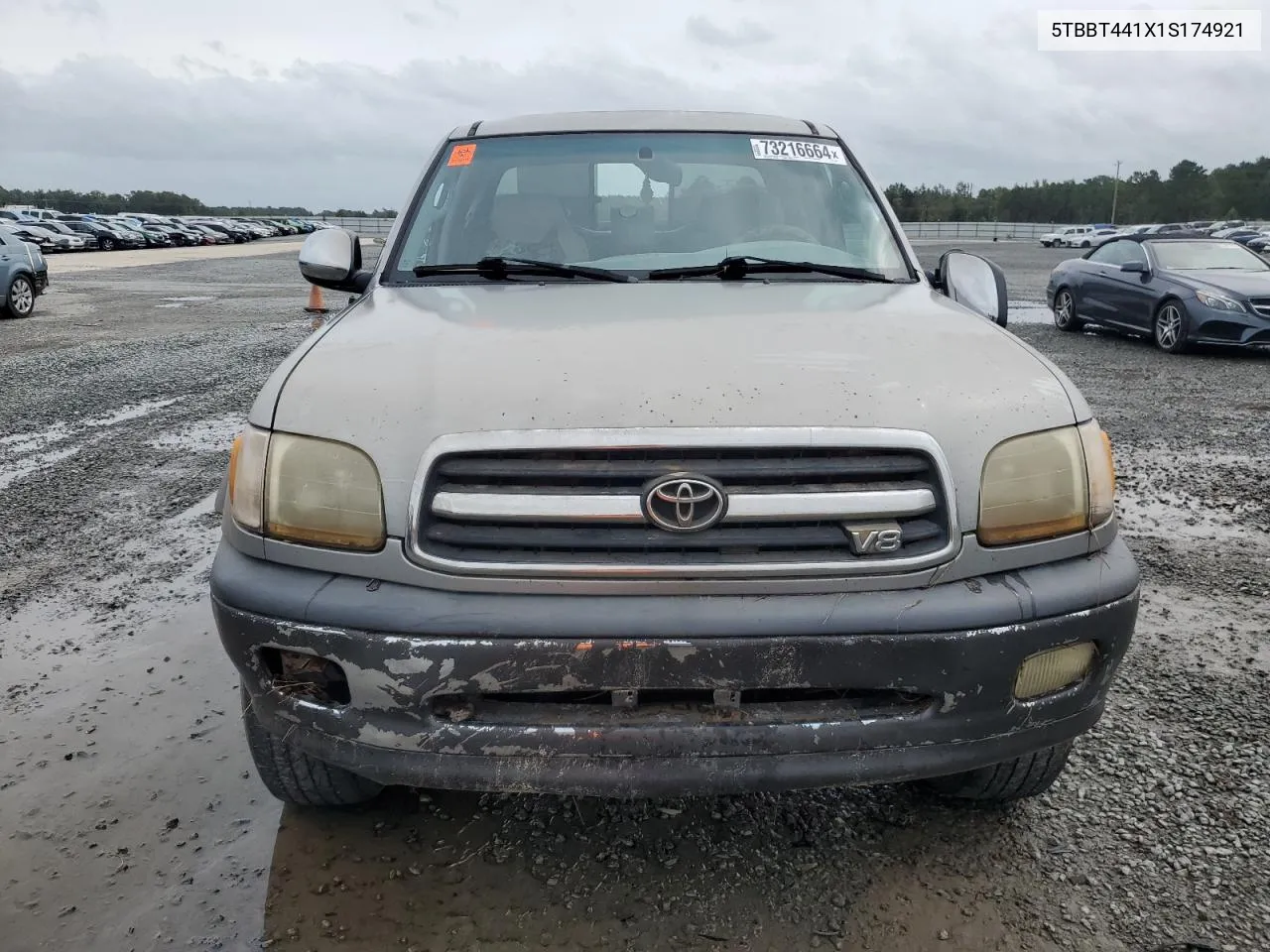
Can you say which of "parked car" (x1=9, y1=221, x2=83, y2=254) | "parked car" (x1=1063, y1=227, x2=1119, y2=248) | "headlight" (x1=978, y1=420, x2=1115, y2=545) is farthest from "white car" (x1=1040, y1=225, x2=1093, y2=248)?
"headlight" (x1=978, y1=420, x2=1115, y2=545)

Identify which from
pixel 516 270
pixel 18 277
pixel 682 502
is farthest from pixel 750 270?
pixel 18 277

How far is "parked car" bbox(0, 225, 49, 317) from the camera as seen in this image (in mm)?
13703

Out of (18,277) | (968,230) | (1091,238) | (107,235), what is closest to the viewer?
(18,277)

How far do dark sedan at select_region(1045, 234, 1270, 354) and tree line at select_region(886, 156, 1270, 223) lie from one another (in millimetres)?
84709

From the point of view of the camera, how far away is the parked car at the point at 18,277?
13.7 m

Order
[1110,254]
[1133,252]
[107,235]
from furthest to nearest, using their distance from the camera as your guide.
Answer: [107,235], [1110,254], [1133,252]

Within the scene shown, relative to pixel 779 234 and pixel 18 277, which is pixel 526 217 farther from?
pixel 18 277

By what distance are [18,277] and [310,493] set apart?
1461 centimetres

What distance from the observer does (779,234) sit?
10.6 ft

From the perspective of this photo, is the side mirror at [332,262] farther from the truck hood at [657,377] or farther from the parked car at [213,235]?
the parked car at [213,235]

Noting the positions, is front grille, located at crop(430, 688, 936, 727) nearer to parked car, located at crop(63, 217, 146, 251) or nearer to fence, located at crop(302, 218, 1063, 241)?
parked car, located at crop(63, 217, 146, 251)

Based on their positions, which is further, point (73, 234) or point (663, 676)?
point (73, 234)

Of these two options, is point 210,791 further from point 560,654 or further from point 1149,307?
point 1149,307

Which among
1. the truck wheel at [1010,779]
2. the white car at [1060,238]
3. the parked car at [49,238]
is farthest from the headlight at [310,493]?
the white car at [1060,238]
